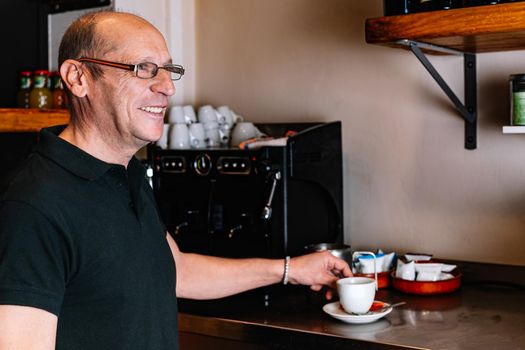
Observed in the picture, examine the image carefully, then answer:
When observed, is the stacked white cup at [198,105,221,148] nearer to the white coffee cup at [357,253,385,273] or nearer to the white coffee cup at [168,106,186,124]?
the white coffee cup at [168,106,186,124]

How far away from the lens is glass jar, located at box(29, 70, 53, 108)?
8.77ft

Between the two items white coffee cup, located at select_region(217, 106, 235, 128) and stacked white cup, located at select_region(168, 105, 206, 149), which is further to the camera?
white coffee cup, located at select_region(217, 106, 235, 128)

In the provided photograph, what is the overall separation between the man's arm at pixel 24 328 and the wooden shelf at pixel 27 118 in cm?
127

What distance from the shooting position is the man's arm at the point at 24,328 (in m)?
1.21

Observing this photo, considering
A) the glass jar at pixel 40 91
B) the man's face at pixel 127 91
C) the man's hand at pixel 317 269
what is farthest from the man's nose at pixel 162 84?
the glass jar at pixel 40 91

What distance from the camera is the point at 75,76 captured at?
1.48 metres

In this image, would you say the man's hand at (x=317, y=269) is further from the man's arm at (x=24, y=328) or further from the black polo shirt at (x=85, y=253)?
the man's arm at (x=24, y=328)

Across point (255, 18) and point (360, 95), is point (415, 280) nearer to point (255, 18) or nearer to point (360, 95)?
point (360, 95)

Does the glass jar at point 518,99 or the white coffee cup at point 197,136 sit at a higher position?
the glass jar at point 518,99

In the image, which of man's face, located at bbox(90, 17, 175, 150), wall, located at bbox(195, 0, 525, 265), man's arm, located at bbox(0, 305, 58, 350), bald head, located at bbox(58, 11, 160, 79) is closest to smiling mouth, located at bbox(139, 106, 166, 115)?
man's face, located at bbox(90, 17, 175, 150)

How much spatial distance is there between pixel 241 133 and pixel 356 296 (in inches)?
32.1

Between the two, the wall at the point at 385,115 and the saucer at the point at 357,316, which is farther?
the wall at the point at 385,115

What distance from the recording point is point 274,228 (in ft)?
7.18

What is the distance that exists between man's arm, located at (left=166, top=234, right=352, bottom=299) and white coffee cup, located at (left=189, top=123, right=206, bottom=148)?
0.66 meters
